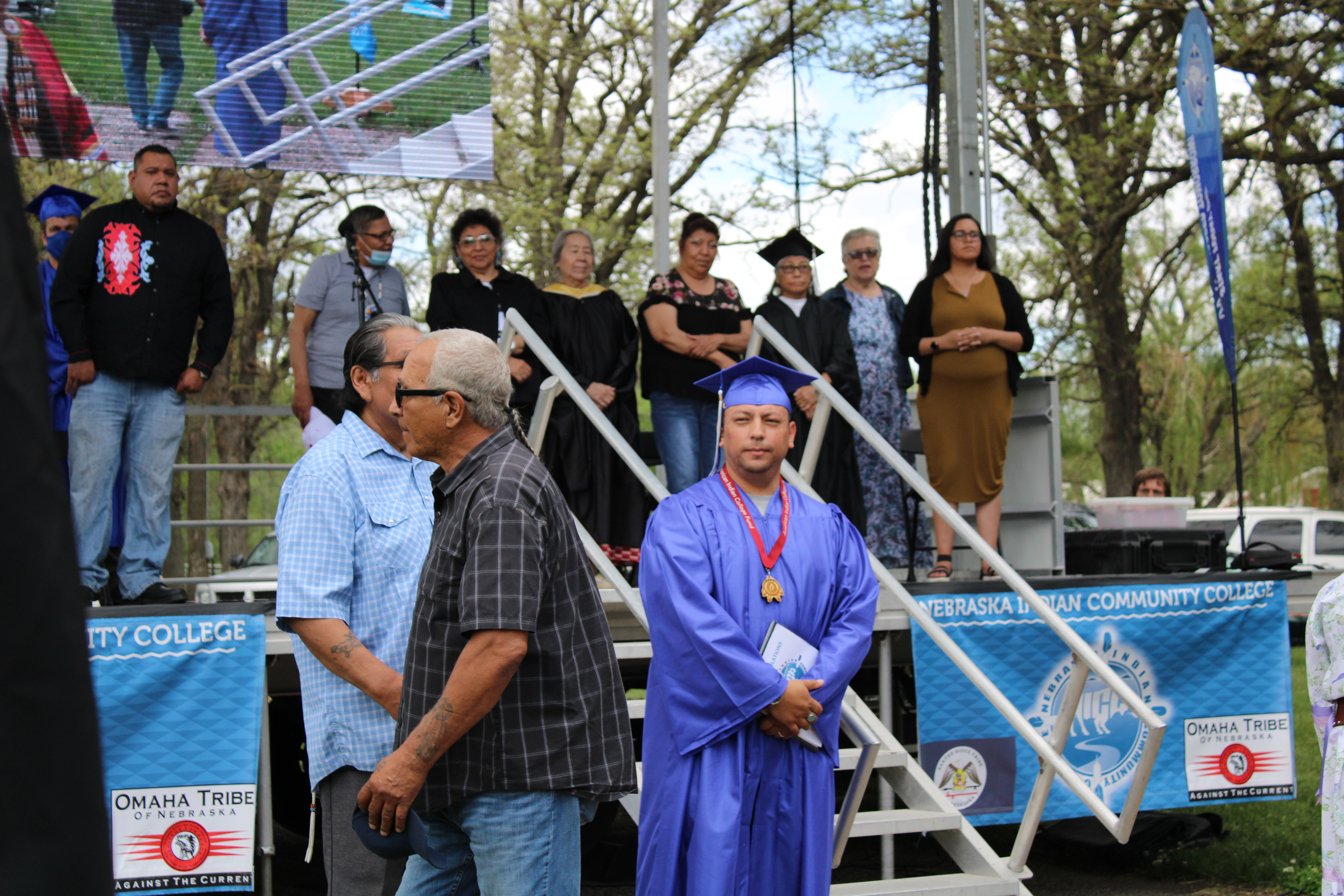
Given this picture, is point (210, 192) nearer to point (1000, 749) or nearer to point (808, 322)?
point (808, 322)

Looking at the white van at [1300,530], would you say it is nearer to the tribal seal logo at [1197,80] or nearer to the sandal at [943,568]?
the tribal seal logo at [1197,80]

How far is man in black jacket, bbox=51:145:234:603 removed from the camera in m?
5.22

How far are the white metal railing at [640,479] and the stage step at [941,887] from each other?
4.8 inches

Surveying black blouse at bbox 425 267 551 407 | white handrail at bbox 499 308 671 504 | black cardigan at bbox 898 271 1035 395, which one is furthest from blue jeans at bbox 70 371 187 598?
black cardigan at bbox 898 271 1035 395

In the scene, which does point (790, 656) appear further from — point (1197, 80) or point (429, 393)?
point (1197, 80)

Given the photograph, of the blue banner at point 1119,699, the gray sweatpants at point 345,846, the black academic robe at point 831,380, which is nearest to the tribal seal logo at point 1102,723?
the blue banner at point 1119,699

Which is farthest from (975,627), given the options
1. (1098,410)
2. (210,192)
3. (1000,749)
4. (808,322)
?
(1098,410)

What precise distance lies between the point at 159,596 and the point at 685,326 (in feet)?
8.57

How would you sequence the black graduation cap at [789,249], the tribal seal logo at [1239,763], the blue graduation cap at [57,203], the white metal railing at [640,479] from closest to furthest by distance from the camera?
the white metal railing at [640,479] → the tribal seal logo at [1239,763] → the blue graduation cap at [57,203] → the black graduation cap at [789,249]

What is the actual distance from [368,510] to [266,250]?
52.0 ft

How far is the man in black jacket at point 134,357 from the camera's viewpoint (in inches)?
205

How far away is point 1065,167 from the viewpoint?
17.7 m

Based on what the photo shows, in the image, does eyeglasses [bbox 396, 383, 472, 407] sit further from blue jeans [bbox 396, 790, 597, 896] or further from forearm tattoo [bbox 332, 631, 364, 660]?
blue jeans [bbox 396, 790, 597, 896]

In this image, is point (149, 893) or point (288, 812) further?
point (288, 812)
